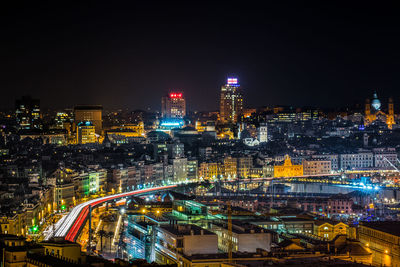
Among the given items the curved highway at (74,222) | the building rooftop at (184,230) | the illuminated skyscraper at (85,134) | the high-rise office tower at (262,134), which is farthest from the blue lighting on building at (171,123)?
the building rooftop at (184,230)

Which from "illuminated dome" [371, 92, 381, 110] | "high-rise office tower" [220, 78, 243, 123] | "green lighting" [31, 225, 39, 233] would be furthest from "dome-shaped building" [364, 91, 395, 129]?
"green lighting" [31, 225, 39, 233]

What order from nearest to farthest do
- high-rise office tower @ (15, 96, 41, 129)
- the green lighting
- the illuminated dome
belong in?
the green lighting < high-rise office tower @ (15, 96, 41, 129) < the illuminated dome

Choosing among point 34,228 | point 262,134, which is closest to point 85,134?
point 262,134

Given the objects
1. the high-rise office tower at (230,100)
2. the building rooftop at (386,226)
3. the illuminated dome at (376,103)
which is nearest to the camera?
the building rooftop at (386,226)

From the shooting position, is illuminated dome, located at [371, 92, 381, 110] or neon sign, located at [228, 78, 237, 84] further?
neon sign, located at [228, 78, 237, 84]

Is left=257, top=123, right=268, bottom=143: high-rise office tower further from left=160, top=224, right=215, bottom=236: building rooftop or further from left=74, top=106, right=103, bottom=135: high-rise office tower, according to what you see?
left=160, top=224, right=215, bottom=236: building rooftop

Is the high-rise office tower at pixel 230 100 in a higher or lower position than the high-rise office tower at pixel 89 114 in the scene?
higher

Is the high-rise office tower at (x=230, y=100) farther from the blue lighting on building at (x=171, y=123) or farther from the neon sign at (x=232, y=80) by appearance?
the blue lighting on building at (x=171, y=123)

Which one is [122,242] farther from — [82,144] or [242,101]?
[242,101]
